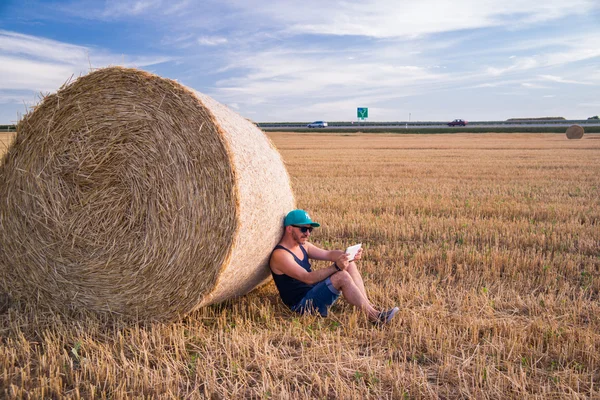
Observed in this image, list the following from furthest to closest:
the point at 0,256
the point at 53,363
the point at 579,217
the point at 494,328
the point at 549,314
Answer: the point at 579,217 → the point at 0,256 → the point at 549,314 → the point at 494,328 → the point at 53,363

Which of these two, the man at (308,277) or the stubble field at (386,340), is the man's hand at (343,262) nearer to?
the man at (308,277)

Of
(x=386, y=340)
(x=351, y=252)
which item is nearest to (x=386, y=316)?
(x=386, y=340)

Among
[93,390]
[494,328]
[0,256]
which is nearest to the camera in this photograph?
[93,390]

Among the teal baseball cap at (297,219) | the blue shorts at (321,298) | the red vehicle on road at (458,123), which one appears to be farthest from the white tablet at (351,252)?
the red vehicle on road at (458,123)

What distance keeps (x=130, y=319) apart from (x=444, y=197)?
7.49 metres

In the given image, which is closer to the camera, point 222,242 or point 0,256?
point 222,242

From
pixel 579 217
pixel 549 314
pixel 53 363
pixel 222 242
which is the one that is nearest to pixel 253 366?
pixel 222 242

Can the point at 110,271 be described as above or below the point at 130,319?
above

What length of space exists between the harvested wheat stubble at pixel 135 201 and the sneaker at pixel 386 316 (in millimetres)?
1202

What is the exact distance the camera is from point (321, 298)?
4.53m

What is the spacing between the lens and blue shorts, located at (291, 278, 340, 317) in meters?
4.53

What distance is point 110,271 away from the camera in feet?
15.0

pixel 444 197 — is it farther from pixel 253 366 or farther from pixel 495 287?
pixel 253 366

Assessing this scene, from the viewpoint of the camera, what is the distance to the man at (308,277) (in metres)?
4.50
